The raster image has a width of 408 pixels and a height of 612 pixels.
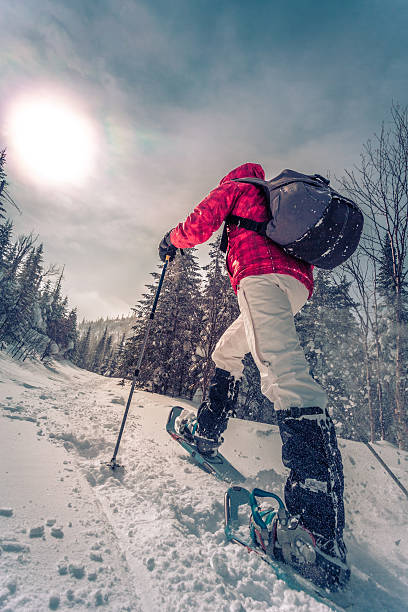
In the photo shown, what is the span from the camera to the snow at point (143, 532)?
0.83 meters

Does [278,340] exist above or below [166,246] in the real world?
below

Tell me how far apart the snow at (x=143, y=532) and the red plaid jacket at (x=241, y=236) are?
1.48 meters

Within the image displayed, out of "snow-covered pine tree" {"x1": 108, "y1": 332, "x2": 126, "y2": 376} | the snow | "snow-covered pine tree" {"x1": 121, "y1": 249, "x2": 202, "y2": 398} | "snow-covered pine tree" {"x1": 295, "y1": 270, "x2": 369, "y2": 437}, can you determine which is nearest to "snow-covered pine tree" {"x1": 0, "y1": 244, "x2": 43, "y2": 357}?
"snow-covered pine tree" {"x1": 108, "y1": 332, "x2": 126, "y2": 376}

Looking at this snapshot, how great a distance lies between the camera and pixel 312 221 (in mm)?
1681

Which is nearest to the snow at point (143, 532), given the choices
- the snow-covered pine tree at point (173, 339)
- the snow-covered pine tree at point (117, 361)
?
the snow-covered pine tree at point (173, 339)

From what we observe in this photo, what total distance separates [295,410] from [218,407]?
0.99m

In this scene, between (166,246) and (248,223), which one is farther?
(166,246)

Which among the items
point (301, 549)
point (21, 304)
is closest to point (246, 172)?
point (301, 549)

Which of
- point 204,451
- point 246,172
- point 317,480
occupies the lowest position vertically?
point 204,451

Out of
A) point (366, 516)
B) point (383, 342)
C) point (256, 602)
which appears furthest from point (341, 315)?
point (256, 602)

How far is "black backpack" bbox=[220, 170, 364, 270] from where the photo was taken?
169cm

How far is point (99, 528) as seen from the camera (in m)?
1.12

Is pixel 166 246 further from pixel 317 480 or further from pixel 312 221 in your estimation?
pixel 317 480

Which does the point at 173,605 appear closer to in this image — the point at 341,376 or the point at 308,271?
the point at 308,271
